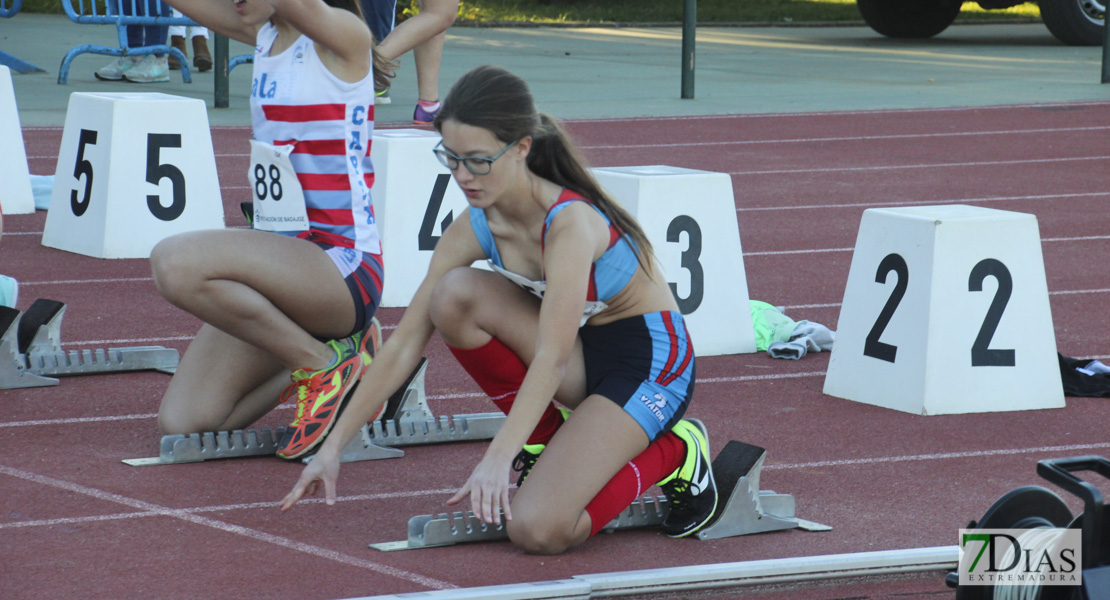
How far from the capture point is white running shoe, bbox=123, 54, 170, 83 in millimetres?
12641

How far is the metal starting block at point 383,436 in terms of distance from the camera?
408cm

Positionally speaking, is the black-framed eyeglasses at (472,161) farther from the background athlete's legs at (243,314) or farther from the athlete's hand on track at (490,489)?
the background athlete's legs at (243,314)

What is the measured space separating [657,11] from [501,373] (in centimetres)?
2032

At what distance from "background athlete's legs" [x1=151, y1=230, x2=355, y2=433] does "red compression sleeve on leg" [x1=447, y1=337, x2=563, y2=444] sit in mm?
666

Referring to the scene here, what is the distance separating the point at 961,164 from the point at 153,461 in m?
7.12

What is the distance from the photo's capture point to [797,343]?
17.9 ft

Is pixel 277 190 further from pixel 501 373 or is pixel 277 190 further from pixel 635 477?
pixel 635 477

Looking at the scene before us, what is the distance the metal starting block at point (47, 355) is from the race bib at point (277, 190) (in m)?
1.04

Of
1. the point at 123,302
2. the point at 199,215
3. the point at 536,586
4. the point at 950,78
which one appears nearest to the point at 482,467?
the point at 536,586

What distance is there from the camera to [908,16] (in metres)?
19.0

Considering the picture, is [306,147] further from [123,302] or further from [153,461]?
[123,302]

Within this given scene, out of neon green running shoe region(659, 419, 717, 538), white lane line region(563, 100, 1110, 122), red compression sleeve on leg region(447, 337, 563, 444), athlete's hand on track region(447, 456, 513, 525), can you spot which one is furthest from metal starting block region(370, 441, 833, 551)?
white lane line region(563, 100, 1110, 122)

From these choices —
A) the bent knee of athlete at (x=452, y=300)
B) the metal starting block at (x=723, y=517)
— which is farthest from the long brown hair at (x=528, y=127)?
the metal starting block at (x=723, y=517)

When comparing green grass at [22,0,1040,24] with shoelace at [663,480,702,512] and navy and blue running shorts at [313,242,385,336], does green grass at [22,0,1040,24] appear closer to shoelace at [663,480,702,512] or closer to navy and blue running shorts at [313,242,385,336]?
navy and blue running shorts at [313,242,385,336]
